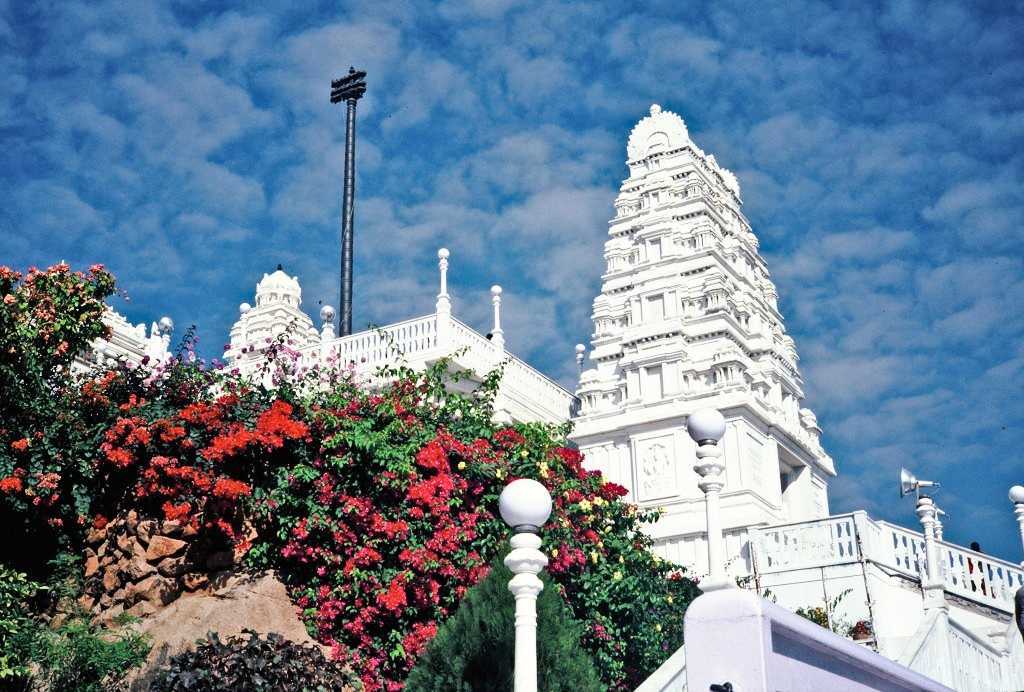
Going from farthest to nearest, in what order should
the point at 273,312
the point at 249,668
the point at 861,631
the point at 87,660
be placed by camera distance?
the point at 273,312
the point at 861,631
the point at 87,660
the point at 249,668

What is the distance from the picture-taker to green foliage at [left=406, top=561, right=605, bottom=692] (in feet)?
36.8

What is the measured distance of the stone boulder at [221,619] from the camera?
13.3 m

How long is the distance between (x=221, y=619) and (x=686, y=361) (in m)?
18.3

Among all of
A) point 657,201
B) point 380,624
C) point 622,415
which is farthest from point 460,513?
point 657,201

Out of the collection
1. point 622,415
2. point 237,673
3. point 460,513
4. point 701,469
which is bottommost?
point 237,673

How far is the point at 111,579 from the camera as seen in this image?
14.9m

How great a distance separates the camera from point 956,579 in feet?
61.1

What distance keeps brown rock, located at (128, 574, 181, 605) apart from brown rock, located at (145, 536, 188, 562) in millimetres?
249

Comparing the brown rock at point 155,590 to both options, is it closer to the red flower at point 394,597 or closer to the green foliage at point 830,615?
the red flower at point 394,597

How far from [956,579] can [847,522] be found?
189cm

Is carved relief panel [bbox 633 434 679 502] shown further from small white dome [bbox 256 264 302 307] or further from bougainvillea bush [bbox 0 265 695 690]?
small white dome [bbox 256 264 302 307]

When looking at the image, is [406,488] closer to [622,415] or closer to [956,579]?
[956,579]

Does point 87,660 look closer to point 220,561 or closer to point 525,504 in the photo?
point 220,561

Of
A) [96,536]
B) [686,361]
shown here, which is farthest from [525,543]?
[686,361]
